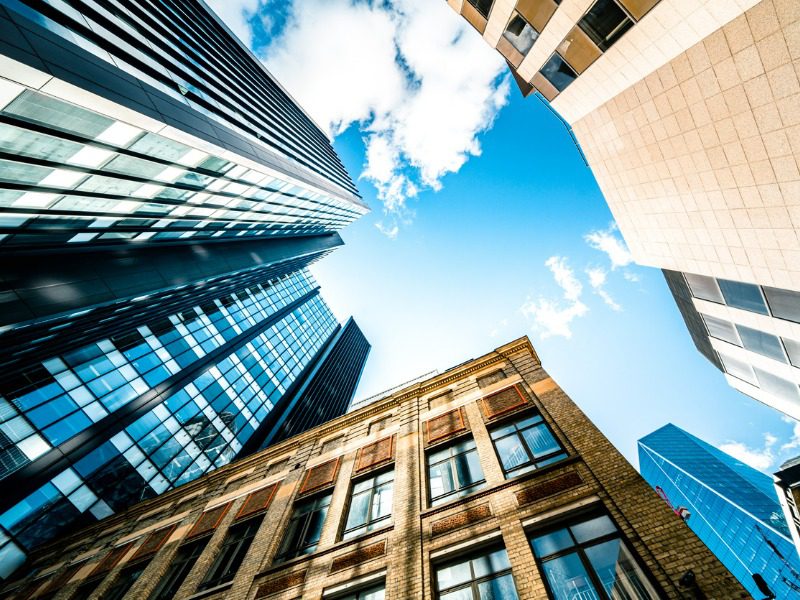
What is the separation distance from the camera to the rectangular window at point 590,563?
6.67 meters

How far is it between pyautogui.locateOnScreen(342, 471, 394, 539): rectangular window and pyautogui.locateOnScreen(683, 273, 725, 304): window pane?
1678 cm

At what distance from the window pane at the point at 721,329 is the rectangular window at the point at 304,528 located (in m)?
20.0

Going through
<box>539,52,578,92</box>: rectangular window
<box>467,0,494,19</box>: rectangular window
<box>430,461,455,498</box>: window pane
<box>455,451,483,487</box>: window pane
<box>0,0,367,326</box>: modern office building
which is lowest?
<box>455,451,483,487</box>: window pane

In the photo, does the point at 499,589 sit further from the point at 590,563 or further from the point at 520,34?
the point at 520,34

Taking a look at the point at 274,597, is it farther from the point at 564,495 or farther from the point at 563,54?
the point at 563,54

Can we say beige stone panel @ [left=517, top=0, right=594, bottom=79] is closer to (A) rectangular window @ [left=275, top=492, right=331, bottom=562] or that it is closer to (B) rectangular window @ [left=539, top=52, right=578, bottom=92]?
(B) rectangular window @ [left=539, top=52, right=578, bottom=92]

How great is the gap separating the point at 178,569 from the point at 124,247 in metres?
18.7

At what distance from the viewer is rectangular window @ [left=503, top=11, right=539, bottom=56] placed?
13.5 m

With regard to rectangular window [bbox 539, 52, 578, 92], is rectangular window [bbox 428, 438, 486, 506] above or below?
below

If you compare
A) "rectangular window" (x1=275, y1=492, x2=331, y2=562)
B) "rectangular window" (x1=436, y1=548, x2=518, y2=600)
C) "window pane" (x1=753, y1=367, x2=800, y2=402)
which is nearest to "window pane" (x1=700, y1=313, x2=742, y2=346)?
"window pane" (x1=753, y1=367, x2=800, y2=402)

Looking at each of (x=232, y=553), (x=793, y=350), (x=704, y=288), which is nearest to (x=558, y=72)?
(x=704, y=288)

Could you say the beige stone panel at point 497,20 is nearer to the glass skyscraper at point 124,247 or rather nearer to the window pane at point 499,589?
the glass skyscraper at point 124,247

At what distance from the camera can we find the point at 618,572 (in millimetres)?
6898

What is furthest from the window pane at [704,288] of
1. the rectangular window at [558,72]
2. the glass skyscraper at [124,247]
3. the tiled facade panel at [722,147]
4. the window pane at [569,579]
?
the glass skyscraper at [124,247]
